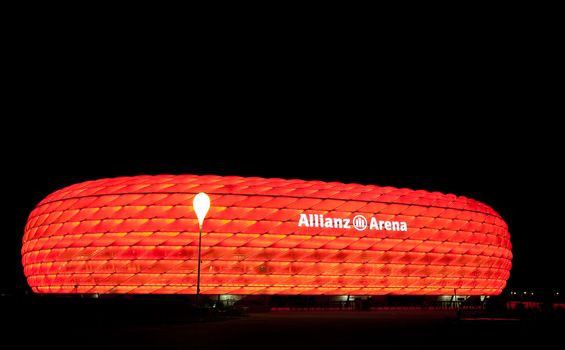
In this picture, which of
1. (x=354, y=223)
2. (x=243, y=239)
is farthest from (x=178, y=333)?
(x=354, y=223)

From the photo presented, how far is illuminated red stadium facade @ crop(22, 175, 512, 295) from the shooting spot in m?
49.8

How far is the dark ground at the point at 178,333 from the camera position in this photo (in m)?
16.9

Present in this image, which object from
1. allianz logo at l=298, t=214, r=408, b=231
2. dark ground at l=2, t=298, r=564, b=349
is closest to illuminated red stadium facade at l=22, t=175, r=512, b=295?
allianz logo at l=298, t=214, r=408, b=231

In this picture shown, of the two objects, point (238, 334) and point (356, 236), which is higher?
point (356, 236)

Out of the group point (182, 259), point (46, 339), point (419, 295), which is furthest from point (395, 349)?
point (419, 295)

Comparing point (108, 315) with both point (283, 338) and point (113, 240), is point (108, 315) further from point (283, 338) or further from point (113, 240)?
point (113, 240)

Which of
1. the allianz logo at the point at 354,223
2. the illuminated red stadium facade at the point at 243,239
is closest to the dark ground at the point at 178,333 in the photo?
the illuminated red stadium facade at the point at 243,239

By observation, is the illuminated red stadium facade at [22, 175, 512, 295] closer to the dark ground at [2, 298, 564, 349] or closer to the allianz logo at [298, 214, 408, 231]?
the allianz logo at [298, 214, 408, 231]

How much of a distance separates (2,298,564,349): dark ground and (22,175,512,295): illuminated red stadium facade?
68.3 feet

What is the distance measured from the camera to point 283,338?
19125 mm

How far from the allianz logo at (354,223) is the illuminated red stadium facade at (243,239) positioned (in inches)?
3.6

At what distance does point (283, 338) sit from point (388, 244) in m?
36.2

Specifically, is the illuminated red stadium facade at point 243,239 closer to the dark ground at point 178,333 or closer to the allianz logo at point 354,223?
the allianz logo at point 354,223

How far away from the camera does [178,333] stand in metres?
21.1
